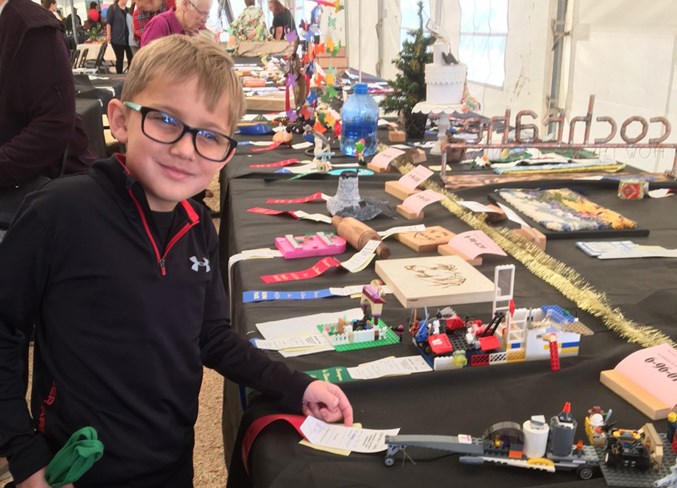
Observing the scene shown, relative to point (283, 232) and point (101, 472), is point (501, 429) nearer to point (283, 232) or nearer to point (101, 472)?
point (101, 472)

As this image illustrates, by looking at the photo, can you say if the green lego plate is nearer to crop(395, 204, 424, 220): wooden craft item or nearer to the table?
the table

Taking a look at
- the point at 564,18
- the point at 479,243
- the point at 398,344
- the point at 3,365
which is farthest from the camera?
the point at 564,18

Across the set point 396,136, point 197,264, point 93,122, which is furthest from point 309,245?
point 93,122

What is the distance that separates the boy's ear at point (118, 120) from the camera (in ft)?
3.14

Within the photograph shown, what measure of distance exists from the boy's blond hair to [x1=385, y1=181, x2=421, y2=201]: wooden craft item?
101 centimetres

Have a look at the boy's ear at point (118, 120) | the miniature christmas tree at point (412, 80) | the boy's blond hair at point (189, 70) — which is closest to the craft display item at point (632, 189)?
the miniature christmas tree at point (412, 80)

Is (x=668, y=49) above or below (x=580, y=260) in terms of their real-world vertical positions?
above

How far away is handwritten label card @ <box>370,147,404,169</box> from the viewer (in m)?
2.26

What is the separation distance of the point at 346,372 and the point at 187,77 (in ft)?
1.63

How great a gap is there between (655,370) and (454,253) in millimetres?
582

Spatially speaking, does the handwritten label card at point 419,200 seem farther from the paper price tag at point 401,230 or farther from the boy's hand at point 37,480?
the boy's hand at point 37,480

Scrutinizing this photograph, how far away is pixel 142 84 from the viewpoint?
94cm

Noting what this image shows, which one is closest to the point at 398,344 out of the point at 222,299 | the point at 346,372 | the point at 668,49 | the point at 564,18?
the point at 346,372

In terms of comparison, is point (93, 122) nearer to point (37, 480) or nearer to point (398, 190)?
point (398, 190)
